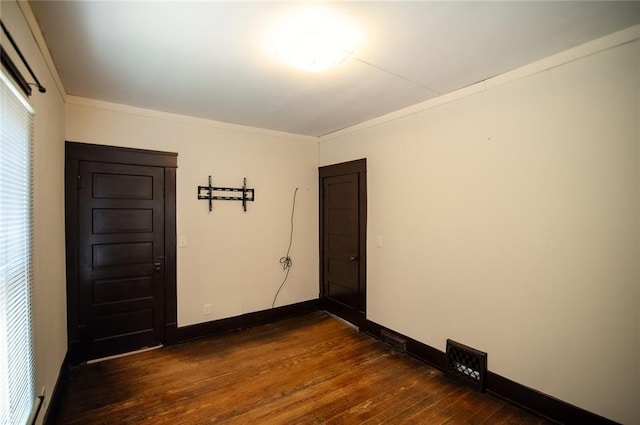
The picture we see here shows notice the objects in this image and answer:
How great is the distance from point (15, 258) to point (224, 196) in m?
2.29

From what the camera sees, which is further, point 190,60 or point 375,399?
point 375,399

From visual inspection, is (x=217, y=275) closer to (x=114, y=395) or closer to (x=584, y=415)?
(x=114, y=395)

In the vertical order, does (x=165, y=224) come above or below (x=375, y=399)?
above

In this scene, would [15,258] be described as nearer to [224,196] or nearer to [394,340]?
[224,196]

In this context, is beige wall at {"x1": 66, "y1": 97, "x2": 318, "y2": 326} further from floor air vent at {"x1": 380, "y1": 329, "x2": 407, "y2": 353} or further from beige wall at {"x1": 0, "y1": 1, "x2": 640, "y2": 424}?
floor air vent at {"x1": 380, "y1": 329, "x2": 407, "y2": 353}

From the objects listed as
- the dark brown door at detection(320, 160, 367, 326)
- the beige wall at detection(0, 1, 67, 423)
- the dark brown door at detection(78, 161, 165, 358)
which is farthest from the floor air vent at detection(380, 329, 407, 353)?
the beige wall at detection(0, 1, 67, 423)

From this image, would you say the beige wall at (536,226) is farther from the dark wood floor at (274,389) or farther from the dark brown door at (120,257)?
the dark brown door at (120,257)

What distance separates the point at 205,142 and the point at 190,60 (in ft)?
5.09

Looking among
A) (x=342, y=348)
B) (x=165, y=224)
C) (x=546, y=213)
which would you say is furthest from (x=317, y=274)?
(x=546, y=213)

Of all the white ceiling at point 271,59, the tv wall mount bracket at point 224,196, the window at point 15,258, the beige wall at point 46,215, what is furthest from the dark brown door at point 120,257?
the window at point 15,258

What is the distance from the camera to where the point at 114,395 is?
2479mm

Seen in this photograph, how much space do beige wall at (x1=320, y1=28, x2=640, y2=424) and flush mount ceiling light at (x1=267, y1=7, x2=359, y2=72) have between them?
135 centimetres

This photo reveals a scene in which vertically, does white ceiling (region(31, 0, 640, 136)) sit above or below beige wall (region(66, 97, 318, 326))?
above

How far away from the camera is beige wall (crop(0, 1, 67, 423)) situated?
1.77m
